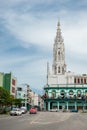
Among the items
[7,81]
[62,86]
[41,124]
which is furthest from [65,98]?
[41,124]

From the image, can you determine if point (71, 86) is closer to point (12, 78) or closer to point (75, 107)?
point (75, 107)

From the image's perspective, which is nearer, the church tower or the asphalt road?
the asphalt road

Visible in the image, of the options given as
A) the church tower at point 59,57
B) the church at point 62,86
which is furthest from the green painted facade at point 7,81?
the church tower at point 59,57

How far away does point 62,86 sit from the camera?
167875 millimetres

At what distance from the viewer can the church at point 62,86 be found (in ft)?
534

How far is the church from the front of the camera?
534ft

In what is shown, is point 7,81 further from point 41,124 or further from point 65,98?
point 41,124

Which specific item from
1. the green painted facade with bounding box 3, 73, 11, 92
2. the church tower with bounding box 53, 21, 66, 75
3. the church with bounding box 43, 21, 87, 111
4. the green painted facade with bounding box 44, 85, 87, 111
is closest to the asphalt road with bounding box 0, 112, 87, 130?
the green painted facade with bounding box 3, 73, 11, 92

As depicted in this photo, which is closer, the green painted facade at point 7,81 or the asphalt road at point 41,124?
the asphalt road at point 41,124

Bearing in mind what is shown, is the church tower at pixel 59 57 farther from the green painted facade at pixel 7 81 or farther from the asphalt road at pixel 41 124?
the asphalt road at pixel 41 124

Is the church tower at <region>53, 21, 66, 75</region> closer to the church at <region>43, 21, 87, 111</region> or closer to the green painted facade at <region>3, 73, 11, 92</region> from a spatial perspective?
the church at <region>43, 21, 87, 111</region>

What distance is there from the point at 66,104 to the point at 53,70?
20633 mm

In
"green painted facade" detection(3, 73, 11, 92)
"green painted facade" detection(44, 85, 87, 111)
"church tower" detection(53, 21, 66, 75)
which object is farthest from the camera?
"church tower" detection(53, 21, 66, 75)

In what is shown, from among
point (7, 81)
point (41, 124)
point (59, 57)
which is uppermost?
point (59, 57)
